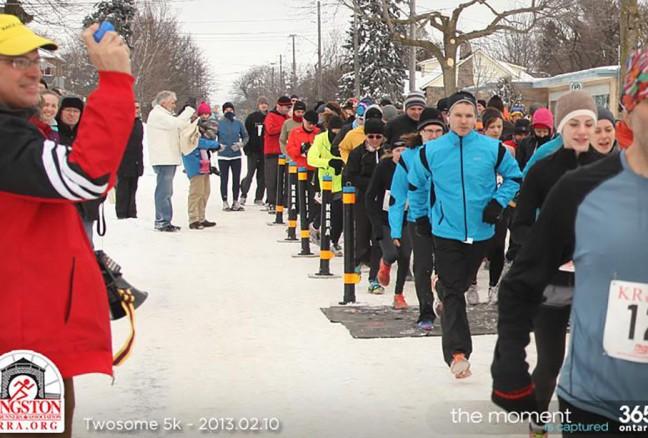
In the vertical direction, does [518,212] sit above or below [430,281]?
above

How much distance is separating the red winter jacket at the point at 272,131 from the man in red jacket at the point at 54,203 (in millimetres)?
14923

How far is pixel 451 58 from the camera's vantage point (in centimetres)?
4025

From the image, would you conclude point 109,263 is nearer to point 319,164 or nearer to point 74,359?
point 74,359

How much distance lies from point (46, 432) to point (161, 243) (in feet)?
37.2

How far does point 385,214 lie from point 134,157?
4.46m

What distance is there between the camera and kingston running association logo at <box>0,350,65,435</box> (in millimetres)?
3457

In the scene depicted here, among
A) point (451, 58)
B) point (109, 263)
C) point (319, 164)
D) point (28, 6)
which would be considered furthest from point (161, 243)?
point (451, 58)

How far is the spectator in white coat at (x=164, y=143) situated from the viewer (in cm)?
1593

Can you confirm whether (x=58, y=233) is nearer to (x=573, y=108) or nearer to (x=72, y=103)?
(x=573, y=108)

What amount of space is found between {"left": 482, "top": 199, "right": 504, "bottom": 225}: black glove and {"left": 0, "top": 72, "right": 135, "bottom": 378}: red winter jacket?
12.8 ft

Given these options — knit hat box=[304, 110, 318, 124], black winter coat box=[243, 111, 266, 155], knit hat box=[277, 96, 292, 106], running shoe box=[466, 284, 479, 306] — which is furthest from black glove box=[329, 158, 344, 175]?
black winter coat box=[243, 111, 266, 155]

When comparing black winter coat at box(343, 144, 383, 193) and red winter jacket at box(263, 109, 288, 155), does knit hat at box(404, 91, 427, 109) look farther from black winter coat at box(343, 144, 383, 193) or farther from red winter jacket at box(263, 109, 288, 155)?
red winter jacket at box(263, 109, 288, 155)

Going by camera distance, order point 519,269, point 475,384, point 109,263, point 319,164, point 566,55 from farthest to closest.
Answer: point 566,55
point 319,164
point 475,384
point 109,263
point 519,269

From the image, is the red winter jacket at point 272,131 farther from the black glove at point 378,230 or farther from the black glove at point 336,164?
the black glove at point 378,230
